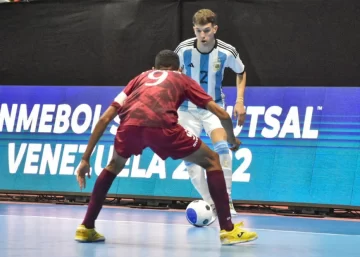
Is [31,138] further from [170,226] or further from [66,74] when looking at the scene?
[170,226]

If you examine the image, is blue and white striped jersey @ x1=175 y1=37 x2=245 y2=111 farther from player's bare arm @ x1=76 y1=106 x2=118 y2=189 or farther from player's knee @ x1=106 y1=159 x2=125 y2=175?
player's bare arm @ x1=76 y1=106 x2=118 y2=189

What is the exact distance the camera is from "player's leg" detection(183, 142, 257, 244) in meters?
7.82

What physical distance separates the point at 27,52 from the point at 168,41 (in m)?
2.53

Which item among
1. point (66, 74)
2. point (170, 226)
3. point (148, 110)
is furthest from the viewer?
point (66, 74)

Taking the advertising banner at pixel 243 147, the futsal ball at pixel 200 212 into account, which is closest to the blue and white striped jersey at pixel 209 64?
the futsal ball at pixel 200 212

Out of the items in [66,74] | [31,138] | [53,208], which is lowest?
[53,208]

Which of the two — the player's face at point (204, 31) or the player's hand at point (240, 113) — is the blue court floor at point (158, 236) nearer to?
the player's hand at point (240, 113)

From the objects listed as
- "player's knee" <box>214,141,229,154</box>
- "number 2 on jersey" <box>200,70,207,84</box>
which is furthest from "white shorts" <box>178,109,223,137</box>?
"number 2 on jersey" <box>200,70,207,84</box>

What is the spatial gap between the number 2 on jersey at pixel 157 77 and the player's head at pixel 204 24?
75.6 inches

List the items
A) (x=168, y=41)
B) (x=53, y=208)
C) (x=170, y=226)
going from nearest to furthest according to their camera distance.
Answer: (x=170, y=226)
(x=53, y=208)
(x=168, y=41)

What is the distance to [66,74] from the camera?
45.9ft

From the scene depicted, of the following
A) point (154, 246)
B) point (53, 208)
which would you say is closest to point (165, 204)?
point (53, 208)

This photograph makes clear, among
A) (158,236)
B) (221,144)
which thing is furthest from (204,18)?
(158,236)

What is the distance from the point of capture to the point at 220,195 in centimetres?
788
